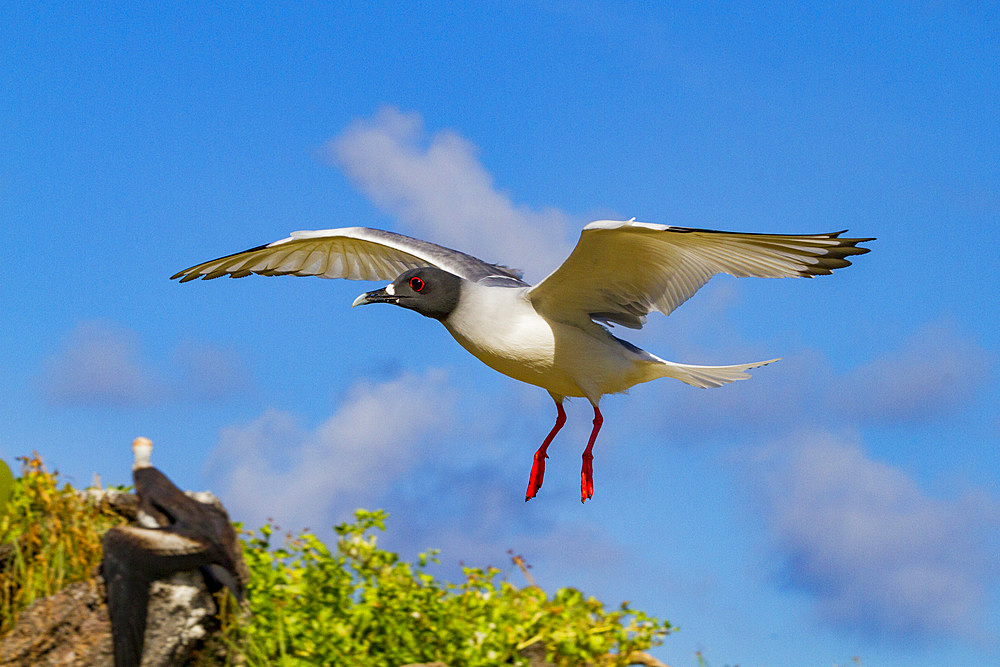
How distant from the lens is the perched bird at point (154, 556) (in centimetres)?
545

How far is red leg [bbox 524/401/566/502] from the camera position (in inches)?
361

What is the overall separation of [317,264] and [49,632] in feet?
18.5

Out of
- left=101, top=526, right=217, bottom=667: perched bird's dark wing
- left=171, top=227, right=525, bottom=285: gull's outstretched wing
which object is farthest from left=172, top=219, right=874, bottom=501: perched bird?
left=101, top=526, right=217, bottom=667: perched bird's dark wing

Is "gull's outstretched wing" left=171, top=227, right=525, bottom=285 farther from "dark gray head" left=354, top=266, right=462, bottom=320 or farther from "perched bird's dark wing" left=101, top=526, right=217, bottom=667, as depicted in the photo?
"perched bird's dark wing" left=101, top=526, right=217, bottom=667

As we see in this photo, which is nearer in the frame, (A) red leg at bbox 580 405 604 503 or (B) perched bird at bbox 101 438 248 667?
(B) perched bird at bbox 101 438 248 667

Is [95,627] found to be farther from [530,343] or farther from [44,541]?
[530,343]

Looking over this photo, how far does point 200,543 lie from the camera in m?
5.49

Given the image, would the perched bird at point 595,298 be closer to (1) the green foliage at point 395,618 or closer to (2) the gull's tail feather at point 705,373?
Answer: (2) the gull's tail feather at point 705,373

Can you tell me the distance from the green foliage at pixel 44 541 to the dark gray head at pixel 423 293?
3017 millimetres

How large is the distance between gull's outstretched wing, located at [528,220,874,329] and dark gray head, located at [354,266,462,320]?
796mm

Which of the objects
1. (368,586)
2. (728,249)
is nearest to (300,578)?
(368,586)

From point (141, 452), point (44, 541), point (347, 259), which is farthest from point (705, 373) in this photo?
point (44, 541)

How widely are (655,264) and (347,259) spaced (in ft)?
13.9

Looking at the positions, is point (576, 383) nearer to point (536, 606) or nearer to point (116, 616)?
point (536, 606)
